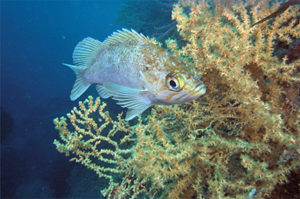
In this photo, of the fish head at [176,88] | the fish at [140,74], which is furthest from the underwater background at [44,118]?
the fish at [140,74]

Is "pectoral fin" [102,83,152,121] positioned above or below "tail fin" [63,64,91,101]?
below

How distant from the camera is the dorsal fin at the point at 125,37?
2.52m

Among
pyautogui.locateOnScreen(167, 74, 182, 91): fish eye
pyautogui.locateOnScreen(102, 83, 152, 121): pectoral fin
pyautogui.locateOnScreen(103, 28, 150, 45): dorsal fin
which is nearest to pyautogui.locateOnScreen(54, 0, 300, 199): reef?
pyautogui.locateOnScreen(102, 83, 152, 121): pectoral fin

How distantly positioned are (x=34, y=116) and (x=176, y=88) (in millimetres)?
21351

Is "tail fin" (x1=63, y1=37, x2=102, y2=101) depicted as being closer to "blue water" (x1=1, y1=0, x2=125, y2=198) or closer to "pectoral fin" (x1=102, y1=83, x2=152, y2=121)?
"pectoral fin" (x1=102, y1=83, x2=152, y2=121)

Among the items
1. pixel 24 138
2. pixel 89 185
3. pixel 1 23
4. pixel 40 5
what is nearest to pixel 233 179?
pixel 89 185

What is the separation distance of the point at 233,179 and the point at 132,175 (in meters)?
1.39

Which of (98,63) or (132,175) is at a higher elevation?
(98,63)

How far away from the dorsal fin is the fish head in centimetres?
71

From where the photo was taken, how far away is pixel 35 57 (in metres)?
56.2

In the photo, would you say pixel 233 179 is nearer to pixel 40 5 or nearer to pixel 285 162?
pixel 285 162

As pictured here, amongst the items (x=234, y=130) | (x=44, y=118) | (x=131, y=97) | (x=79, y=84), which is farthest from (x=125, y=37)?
(x=44, y=118)

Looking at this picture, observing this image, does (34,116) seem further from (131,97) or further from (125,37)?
(131,97)

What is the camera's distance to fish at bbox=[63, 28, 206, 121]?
2.01 meters
